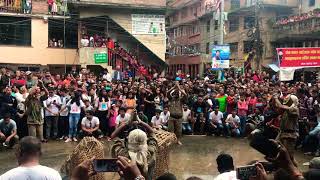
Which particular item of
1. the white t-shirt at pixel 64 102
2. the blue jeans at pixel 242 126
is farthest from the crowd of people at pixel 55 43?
the blue jeans at pixel 242 126

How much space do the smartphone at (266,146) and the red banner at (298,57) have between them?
11.9m

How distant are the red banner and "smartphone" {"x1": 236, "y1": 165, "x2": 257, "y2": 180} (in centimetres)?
1357

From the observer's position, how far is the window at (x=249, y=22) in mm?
41031

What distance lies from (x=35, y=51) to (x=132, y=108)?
17884 mm

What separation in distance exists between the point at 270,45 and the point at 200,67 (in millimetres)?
8311

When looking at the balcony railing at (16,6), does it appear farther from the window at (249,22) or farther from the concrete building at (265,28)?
the window at (249,22)

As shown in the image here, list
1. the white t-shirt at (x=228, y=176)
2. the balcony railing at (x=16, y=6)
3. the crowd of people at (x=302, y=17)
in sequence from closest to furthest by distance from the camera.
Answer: the white t-shirt at (x=228, y=176), the balcony railing at (x=16, y=6), the crowd of people at (x=302, y=17)

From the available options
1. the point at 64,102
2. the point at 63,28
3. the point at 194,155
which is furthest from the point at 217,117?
the point at 63,28

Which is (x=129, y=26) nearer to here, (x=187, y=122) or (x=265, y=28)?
(x=265, y=28)

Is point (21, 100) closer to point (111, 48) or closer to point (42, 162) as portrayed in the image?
point (42, 162)

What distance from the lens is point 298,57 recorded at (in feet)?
54.7

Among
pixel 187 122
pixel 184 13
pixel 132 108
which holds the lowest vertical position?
pixel 187 122

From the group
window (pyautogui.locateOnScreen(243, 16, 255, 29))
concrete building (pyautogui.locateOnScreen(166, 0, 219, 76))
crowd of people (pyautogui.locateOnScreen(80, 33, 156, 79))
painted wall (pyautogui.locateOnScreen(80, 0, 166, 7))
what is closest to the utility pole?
window (pyautogui.locateOnScreen(243, 16, 255, 29))

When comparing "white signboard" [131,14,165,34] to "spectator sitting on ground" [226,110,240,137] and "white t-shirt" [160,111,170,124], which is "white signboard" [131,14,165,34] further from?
"white t-shirt" [160,111,170,124]
